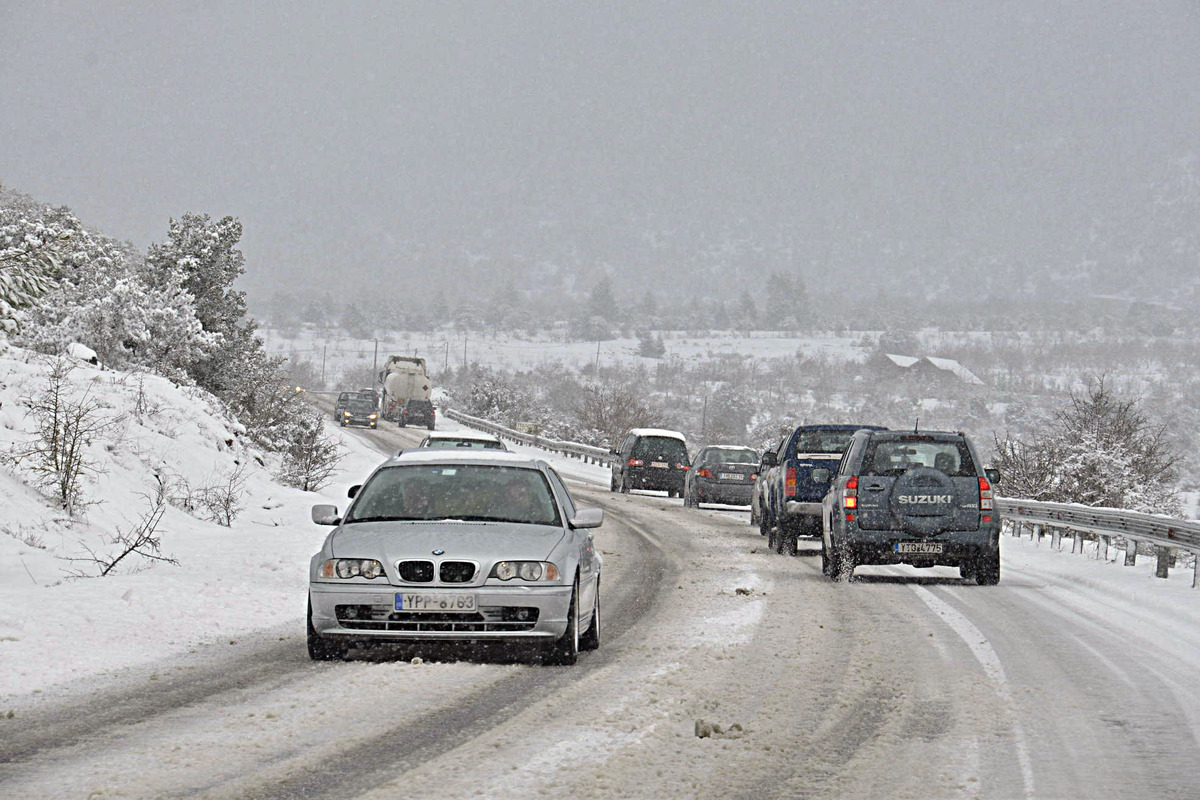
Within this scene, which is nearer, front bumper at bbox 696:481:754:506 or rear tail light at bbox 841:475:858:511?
rear tail light at bbox 841:475:858:511

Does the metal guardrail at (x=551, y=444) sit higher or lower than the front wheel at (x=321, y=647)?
A: higher

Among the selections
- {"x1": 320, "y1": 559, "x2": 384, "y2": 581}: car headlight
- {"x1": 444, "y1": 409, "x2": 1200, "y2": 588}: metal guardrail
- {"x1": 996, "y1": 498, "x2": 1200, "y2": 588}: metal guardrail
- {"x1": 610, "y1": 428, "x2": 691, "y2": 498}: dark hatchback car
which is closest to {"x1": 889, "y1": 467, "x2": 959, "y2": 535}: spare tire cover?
{"x1": 996, "y1": 498, "x2": 1200, "y2": 588}: metal guardrail

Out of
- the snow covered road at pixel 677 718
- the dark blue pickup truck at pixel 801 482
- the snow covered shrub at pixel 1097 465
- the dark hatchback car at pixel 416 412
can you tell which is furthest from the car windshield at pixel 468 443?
the dark hatchback car at pixel 416 412

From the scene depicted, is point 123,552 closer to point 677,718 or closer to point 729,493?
point 677,718

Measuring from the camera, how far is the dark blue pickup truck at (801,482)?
1930cm

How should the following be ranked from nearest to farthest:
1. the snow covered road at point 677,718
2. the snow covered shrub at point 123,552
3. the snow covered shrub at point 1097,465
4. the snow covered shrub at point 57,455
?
the snow covered road at point 677,718
the snow covered shrub at point 123,552
the snow covered shrub at point 57,455
the snow covered shrub at point 1097,465

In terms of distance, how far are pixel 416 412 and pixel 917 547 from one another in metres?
60.6

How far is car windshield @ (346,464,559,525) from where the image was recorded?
969 centimetres

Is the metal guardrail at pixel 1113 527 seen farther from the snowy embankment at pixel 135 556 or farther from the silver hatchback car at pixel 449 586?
the snowy embankment at pixel 135 556

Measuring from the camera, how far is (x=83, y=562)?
14.1 meters

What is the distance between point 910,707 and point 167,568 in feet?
28.6

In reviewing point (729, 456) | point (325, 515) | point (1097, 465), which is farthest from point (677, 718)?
point (1097, 465)

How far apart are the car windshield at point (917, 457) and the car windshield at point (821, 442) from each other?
4498 millimetres

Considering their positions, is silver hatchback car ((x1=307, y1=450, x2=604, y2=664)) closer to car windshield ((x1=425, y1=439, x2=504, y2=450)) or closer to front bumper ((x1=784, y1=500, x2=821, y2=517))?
front bumper ((x1=784, y1=500, x2=821, y2=517))
